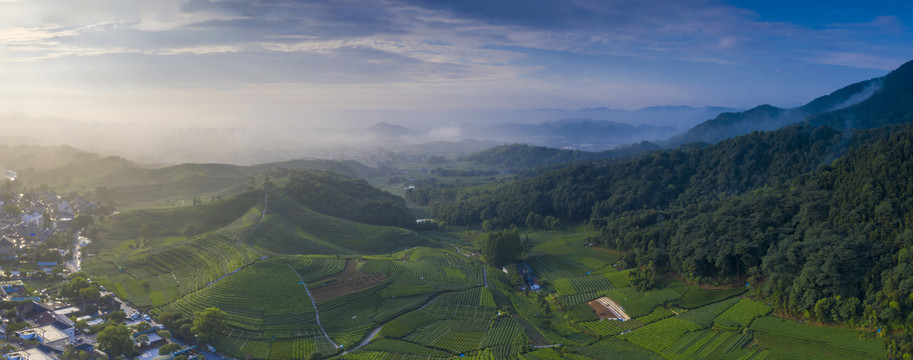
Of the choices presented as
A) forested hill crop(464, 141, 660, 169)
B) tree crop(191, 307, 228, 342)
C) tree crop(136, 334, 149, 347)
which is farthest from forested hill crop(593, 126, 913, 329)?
forested hill crop(464, 141, 660, 169)

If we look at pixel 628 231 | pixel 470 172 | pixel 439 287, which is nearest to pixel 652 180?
pixel 628 231

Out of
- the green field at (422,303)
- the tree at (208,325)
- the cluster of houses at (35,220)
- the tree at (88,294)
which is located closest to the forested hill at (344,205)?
the green field at (422,303)

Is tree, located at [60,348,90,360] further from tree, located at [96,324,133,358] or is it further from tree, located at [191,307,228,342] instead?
tree, located at [191,307,228,342]

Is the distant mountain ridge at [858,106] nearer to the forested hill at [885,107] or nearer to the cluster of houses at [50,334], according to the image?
the forested hill at [885,107]

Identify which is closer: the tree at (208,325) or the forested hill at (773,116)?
the tree at (208,325)

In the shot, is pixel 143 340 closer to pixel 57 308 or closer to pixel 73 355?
pixel 73 355

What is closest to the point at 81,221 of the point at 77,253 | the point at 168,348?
the point at 77,253
